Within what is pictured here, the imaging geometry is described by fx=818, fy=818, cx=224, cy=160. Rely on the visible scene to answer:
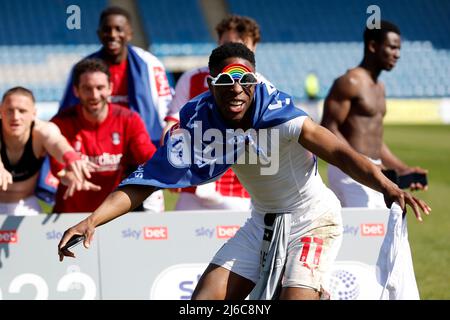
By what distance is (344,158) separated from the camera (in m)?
4.37

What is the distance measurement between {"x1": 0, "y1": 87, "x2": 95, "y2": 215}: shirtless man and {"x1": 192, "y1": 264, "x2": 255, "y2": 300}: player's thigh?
2.04 meters

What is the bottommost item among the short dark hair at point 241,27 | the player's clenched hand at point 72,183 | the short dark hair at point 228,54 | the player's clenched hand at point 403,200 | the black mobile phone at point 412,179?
the player's clenched hand at point 403,200

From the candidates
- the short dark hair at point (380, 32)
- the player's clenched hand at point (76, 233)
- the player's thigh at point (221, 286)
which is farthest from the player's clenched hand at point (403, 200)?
the short dark hair at point (380, 32)

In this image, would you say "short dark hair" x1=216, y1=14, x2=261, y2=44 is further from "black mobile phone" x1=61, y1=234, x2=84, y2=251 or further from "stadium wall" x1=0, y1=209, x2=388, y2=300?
"black mobile phone" x1=61, y1=234, x2=84, y2=251

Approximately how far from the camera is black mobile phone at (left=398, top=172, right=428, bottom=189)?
710cm

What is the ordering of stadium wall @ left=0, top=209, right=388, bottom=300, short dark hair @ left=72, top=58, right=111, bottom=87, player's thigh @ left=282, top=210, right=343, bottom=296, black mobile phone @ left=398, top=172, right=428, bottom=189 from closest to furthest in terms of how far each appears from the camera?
player's thigh @ left=282, top=210, right=343, bottom=296
stadium wall @ left=0, top=209, right=388, bottom=300
short dark hair @ left=72, top=58, right=111, bottom=87
black mobile phone @ left=398, top=172, right=428, bottom=189

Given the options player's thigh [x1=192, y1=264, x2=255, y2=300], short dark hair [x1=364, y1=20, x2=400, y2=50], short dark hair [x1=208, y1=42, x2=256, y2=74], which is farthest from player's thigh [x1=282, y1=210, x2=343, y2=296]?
short dark hair [x1=364, y1=20, x2=400, y2=50]

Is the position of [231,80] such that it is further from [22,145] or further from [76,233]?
[22,145]

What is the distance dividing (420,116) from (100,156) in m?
27.0

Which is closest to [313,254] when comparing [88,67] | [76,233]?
[76,233]

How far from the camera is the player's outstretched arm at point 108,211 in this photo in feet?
14.1

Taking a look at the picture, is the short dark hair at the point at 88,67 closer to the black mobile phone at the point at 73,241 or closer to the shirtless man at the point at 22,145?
the shirtless man at the point at 22,145

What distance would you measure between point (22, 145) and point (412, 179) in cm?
334

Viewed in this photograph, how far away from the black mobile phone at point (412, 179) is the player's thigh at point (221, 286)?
2731 millimetres
